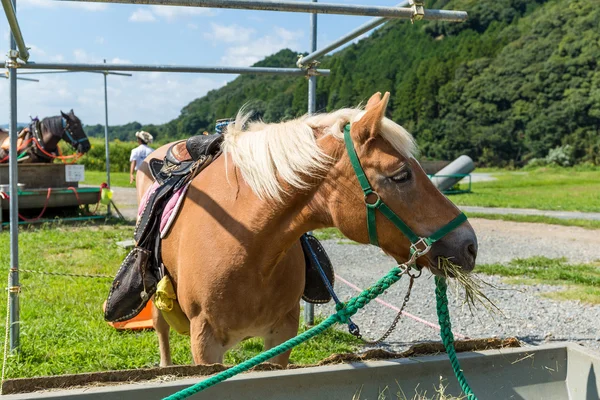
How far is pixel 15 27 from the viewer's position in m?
2.81

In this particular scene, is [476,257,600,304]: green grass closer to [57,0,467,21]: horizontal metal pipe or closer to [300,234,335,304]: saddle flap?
[300,234,335,304]: saddle flap

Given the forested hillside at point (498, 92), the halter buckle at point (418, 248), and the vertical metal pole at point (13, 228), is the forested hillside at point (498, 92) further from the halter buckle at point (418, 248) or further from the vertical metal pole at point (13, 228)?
the halter buckle at point (418, 248)

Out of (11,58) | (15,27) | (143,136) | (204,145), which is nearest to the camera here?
(15,27)

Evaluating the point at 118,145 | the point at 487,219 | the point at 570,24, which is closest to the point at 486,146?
the point at 570,24

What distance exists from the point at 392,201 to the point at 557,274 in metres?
5.95

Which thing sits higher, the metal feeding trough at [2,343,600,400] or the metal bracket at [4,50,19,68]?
the metal bracket at [4,50,19,68]

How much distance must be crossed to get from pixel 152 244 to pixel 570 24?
212 ft

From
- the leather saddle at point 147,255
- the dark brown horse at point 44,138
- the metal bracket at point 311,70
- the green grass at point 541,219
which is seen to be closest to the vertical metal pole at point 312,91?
the metal bracket at point 311,70

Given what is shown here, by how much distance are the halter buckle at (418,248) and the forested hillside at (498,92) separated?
33634 mm

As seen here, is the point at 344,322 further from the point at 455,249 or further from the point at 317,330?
the point at 455,249

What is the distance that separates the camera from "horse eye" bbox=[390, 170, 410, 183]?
2.01 m

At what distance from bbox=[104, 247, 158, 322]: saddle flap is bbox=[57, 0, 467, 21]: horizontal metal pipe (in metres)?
1.35

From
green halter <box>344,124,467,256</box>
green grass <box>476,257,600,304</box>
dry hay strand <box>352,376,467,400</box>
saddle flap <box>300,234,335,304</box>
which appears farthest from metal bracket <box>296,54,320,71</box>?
green grass <box>476,257,600,304</box>

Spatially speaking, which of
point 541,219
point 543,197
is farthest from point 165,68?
point 543,197
